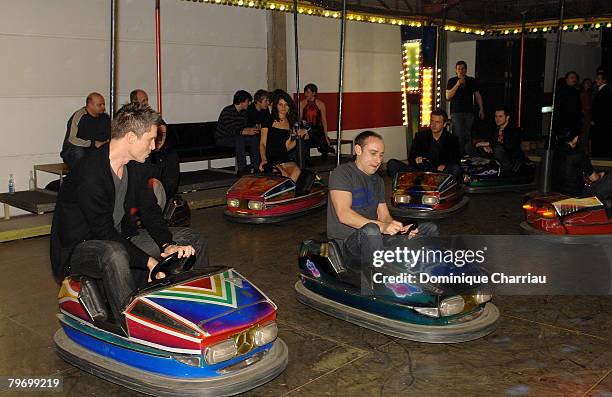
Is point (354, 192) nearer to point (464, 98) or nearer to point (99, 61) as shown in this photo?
point (99, 61)

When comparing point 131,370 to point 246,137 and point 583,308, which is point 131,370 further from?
point 246,137

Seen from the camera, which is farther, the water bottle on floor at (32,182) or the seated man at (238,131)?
the seated man at (238,131)

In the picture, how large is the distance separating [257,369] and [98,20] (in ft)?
19.4

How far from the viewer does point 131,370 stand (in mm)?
3041

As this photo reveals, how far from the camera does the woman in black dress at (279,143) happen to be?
7078 mm

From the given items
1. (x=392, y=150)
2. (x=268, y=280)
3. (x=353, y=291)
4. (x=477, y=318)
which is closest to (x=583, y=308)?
(x=477, y=318)

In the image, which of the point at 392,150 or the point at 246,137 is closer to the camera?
the point at 246,137

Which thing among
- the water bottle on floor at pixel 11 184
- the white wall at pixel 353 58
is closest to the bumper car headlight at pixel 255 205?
the water bottle on floor at pixel 11 184

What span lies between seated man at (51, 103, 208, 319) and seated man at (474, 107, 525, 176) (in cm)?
576

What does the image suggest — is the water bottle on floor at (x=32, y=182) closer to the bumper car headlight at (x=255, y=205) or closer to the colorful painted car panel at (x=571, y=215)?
the bumper car headlight at (x=255, y=205)

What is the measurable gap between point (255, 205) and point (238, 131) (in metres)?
2.35

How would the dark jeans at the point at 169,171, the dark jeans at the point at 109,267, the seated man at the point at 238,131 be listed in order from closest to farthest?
the dark jeans at the point at 109,267 → the dark jeans at the point at 169,171 → the seated man at the point at 238,131

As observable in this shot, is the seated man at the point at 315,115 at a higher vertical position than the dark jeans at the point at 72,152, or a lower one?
higher

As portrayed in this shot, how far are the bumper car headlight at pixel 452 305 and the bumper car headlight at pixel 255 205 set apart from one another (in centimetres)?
318
